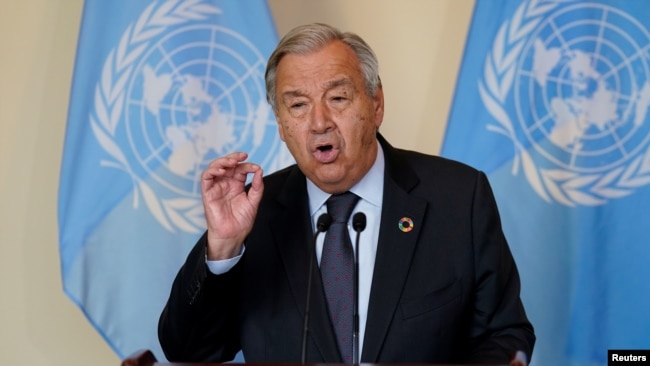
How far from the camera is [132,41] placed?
3732mm

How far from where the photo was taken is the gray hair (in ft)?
9.01

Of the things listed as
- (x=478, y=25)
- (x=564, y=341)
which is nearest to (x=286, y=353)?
(x=564, y=341)

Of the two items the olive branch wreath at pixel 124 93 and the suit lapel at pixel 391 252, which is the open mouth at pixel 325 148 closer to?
the suit lapel at pixel 391 252

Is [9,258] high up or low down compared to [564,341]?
up

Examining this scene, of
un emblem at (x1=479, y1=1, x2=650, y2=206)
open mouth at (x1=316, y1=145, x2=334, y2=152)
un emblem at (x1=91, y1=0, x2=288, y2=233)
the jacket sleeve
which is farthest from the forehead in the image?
un emblem at (x1=479, y1=1, x2=650, y2=206)

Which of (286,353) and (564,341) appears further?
(564,341)

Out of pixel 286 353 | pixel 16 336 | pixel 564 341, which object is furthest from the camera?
pixel 16 336

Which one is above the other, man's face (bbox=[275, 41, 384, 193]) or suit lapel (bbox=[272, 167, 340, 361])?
man's face (bbox=[275, 41, 384, 193])

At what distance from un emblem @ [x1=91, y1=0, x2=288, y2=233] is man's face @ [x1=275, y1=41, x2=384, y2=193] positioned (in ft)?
3.21

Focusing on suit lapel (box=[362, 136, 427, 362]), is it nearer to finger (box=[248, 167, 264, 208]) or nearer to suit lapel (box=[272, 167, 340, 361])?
suit lapel (box=[272, 167, 340, 361])

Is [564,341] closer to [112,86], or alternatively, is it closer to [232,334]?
[232,334]

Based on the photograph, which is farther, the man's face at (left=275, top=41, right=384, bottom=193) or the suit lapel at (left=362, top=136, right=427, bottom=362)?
the man's face at (left=275, top=41, right=384, bottom=193)

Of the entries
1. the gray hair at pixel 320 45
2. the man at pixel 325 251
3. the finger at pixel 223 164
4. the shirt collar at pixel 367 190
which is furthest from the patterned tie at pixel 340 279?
the gray hair at pixel 320 45

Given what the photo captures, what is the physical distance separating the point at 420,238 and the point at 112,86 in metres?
1.64
